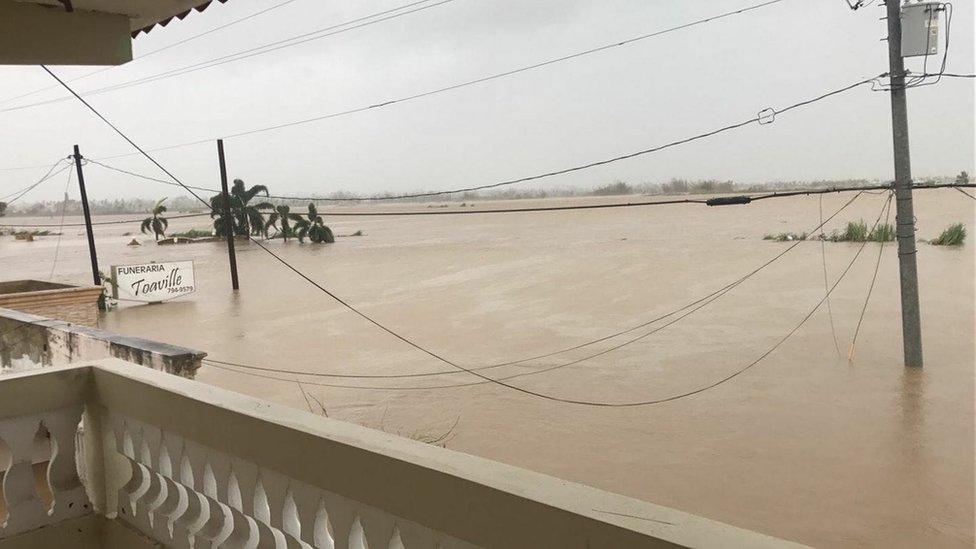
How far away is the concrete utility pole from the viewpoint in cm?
1324

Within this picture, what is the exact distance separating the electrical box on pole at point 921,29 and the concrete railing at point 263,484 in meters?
14.5

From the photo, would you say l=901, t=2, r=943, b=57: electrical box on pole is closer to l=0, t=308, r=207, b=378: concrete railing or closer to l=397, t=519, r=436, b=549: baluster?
l=0, t=308, r=207, b=378: concrete railing

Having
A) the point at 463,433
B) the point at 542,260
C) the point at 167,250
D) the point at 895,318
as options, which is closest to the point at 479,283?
the point at 542,260

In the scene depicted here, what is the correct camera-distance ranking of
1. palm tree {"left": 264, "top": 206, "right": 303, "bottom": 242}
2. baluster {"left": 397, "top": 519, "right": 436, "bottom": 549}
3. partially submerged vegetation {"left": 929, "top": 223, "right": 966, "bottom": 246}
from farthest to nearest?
palm tree {"left": 264, "top": 206, "right": 303, "bottom": 242}
partially submerged vegetation {"left": 929, "top": 223, "right": 966, "bottom": 246}
baluster {"left": 397, "top": 519, "right": 436, "bottom": 549}

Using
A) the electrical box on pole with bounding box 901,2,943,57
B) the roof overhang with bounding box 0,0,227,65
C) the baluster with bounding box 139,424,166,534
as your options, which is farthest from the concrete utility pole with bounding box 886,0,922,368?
the baluster with bounding box 139,424,166,534

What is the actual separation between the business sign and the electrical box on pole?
69.6 ft

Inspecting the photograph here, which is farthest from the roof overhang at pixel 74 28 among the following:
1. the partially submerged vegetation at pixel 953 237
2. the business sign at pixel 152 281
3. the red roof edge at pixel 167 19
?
the partially submerged vegetation at pixel 953 237

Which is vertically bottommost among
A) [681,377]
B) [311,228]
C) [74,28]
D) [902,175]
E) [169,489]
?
[681,377]

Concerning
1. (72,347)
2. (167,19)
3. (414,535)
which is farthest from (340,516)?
(72,347)

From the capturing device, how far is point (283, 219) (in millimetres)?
54531

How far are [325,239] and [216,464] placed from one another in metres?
58.2

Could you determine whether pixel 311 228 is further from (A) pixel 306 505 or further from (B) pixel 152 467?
(A) pixel 306 505

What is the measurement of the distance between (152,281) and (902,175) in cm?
2100

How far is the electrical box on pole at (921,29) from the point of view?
12977 mm
